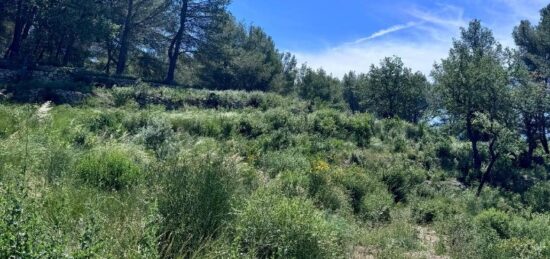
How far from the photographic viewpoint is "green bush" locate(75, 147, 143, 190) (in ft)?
22.6

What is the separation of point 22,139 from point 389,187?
11320 mm

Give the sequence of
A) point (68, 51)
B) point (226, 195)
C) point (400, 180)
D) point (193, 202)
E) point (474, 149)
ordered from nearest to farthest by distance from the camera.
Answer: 1. point (193, 202)
2. point (226, 195)
3. point (400, 180)
4. point (474, 149)
5. point (68, 51)

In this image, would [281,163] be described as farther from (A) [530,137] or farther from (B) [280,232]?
(A) [530,137]

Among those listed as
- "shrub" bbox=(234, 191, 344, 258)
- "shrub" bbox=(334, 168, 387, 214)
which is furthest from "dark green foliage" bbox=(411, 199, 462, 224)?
"shrub" bbox=(234, 191, 344, 258)

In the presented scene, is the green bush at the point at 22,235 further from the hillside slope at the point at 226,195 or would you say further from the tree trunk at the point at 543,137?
the tree trunk at the point at 543,137

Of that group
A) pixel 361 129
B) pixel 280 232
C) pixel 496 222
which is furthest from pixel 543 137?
pixel 280 232

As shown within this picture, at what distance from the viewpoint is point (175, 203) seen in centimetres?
537

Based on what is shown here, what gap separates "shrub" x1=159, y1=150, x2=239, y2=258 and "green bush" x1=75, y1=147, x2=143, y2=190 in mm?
1278

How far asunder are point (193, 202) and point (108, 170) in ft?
8.27

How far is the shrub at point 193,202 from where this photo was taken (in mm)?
5004

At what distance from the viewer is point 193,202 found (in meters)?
5.43

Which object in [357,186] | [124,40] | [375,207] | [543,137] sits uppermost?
[124,40]

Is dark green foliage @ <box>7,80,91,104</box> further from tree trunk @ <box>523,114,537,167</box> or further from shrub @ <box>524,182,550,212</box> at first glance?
tree trunk @ <box>523,114,537,167</box>

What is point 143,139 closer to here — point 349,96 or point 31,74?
point 31,74
